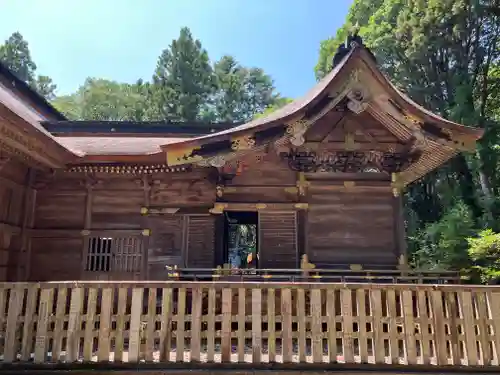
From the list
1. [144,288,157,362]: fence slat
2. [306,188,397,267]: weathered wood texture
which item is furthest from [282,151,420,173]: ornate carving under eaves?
[144,288,157,362]: fence slat

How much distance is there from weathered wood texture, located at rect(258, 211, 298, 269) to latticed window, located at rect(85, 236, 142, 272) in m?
3.03

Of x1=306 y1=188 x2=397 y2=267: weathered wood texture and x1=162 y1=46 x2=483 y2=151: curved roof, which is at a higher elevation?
x1=162 y1=46 x2=483 y2=151: curved roof

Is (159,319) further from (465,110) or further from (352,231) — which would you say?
(465,110)

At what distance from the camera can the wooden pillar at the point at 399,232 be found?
9211mm

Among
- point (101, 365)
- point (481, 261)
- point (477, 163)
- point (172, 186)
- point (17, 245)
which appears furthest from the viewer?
point (477, 163)

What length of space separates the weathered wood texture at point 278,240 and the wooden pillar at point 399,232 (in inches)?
93.2

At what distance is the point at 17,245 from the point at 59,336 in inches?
204

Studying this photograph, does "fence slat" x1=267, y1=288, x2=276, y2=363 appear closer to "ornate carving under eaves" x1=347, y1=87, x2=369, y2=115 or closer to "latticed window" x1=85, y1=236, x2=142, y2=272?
"ornate carving under eaves" x1=347, y1=87, x2=369, y2=115

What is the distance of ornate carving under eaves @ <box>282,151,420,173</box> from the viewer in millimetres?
9250

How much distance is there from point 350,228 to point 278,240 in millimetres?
1750

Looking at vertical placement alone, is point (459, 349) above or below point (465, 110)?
below

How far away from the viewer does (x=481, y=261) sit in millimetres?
12719

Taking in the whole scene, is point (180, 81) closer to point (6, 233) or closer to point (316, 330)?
point (6, 233)

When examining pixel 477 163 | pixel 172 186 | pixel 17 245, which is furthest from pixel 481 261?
pixel 17 245
